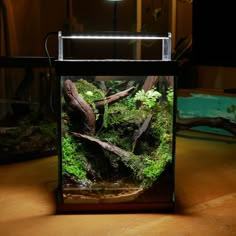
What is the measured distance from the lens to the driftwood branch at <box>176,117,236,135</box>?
3436mm

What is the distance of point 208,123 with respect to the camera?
3539 millimetres

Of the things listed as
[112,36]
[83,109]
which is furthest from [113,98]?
[112,36]

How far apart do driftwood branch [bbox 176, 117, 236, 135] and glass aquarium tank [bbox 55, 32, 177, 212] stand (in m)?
1.77

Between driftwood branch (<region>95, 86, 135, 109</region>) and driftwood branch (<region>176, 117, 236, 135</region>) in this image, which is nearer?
driftwood branch (<region>95, 86, 135, 109</region>)

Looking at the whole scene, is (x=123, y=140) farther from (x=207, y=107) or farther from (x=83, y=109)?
(x=207, y=107)

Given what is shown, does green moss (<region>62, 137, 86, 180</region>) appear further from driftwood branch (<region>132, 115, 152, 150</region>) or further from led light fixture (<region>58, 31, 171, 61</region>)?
led light fixture (<region>58, 31, 171, 61</region>)

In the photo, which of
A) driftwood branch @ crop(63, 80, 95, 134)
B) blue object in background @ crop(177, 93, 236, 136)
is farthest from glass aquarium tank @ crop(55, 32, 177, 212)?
blue object in background @ crop(177, 93, 236, 136)

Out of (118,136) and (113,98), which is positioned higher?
(113,98)

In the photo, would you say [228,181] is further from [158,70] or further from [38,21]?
[38,21]

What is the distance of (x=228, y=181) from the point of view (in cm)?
228

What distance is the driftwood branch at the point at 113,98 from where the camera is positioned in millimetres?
1752

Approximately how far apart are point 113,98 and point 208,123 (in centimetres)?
193

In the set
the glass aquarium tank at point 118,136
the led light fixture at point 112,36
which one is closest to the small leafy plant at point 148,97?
the glass aquarium tank at point 118,136

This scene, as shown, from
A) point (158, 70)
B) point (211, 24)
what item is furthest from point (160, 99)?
point (211, 24)
